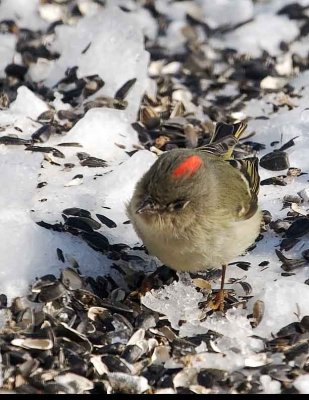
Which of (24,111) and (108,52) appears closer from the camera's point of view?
(24,111)

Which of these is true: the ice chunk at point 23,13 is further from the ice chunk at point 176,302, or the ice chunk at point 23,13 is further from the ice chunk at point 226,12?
the ice chunk at point 176,302

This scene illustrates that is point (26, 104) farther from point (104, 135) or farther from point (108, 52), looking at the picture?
point (108, 52)

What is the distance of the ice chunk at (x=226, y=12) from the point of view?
7.32 metres

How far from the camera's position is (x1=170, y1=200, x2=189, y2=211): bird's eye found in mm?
4095

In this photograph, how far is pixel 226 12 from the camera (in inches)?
291

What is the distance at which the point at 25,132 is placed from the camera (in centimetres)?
563

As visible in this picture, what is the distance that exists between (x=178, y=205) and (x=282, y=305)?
68 cm

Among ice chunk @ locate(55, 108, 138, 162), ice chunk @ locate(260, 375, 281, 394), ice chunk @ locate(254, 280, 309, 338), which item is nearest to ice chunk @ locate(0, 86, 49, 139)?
ice chunk @ locate(55, 108, 138, 162)

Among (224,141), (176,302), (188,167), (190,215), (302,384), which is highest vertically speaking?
(188,167)

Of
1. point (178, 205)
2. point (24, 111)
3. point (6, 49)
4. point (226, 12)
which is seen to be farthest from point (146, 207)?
point (226, 12)

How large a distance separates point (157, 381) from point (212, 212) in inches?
34.5

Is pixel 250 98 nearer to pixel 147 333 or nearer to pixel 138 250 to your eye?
pixel 138 250

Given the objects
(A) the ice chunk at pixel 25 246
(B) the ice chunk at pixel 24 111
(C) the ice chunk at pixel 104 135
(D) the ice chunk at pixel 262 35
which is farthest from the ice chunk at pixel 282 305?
(D) the ice chunk at pixel 262 35

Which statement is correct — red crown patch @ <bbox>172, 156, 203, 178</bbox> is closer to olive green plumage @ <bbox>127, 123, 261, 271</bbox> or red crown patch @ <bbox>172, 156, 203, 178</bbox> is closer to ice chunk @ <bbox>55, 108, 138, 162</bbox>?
olive green plumage @ <bbox>127, 123, 261, 271</bbox>
